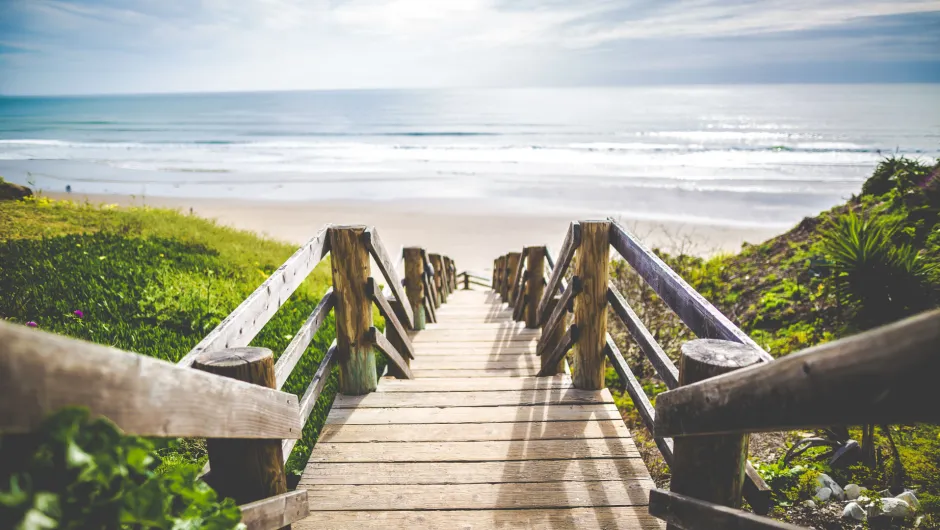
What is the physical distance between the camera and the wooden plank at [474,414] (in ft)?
11.8

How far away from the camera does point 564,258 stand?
4203 mm

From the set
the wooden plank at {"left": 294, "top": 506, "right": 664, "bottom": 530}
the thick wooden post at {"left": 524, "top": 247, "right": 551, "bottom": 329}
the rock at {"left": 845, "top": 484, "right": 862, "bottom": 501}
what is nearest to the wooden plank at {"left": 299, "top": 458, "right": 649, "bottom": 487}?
the wooden plank at {"left": 294, "top": 506, "right": 664, "bottom": 530}

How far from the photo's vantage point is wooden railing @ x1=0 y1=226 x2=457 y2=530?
3.11ft

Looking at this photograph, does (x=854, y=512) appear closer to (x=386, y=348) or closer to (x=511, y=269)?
(x=386, y=348)

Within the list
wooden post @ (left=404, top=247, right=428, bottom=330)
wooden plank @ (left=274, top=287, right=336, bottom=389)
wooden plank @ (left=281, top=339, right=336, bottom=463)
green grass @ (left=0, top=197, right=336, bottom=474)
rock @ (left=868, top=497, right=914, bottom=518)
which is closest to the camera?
wooden plank @ (left=274, top=287, right=336, bottom=389)

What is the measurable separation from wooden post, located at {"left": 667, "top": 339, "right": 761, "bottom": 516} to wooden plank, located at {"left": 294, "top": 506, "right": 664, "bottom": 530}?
2.87ft

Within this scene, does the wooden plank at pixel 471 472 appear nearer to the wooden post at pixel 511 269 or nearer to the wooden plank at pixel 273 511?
the wooden plank at pixel 273 511

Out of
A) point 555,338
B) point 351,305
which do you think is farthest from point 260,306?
point 555,338

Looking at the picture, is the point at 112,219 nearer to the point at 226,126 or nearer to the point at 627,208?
the point at 627,208

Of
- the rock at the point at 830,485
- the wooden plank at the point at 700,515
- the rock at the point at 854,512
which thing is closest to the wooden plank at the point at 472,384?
the rock at the point at 830,485

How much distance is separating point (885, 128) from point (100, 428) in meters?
61.5

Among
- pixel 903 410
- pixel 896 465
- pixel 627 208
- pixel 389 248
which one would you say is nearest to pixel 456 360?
pixel 896 465

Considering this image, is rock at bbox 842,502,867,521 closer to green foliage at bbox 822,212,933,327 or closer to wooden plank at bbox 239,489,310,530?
green foliage at bbox 822,212,933,327

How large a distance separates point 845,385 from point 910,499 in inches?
114
